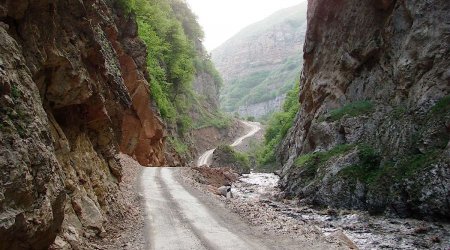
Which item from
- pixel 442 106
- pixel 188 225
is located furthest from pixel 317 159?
pixel 188 225

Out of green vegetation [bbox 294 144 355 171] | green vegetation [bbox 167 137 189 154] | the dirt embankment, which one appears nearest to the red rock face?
green vegetation [bbox 167 137 189 154]

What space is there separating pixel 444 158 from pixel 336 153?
818 cm

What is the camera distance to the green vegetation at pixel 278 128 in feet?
179

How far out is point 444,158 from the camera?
15.9 metres

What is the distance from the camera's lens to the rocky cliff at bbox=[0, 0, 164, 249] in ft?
22.9

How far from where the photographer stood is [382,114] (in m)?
23.3

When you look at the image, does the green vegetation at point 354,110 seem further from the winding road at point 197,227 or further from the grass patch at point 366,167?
the winding road at point 197,227

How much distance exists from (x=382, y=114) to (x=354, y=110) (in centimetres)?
293

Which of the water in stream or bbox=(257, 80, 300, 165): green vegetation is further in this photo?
bbox=(257, 80, 300, 165): green vegetation

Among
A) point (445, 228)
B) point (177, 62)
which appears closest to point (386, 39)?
point (445, 228)

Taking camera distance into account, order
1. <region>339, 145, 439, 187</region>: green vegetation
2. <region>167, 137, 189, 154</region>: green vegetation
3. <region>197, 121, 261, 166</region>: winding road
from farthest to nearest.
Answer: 1. <region>197, 121, 261, 166</region>: winding road
2. <region>167, 137, 189, 154</region>: green vegetation
3. <region>339, 145, 439, 187</region>: green vegetation

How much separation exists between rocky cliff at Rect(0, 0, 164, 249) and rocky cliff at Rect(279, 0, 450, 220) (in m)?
12.0

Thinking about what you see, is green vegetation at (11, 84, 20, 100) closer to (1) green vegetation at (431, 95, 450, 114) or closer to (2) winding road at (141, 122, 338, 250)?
(2) winding road at (141, 122, 338, 250)

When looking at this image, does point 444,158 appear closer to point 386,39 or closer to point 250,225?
point 250,225
